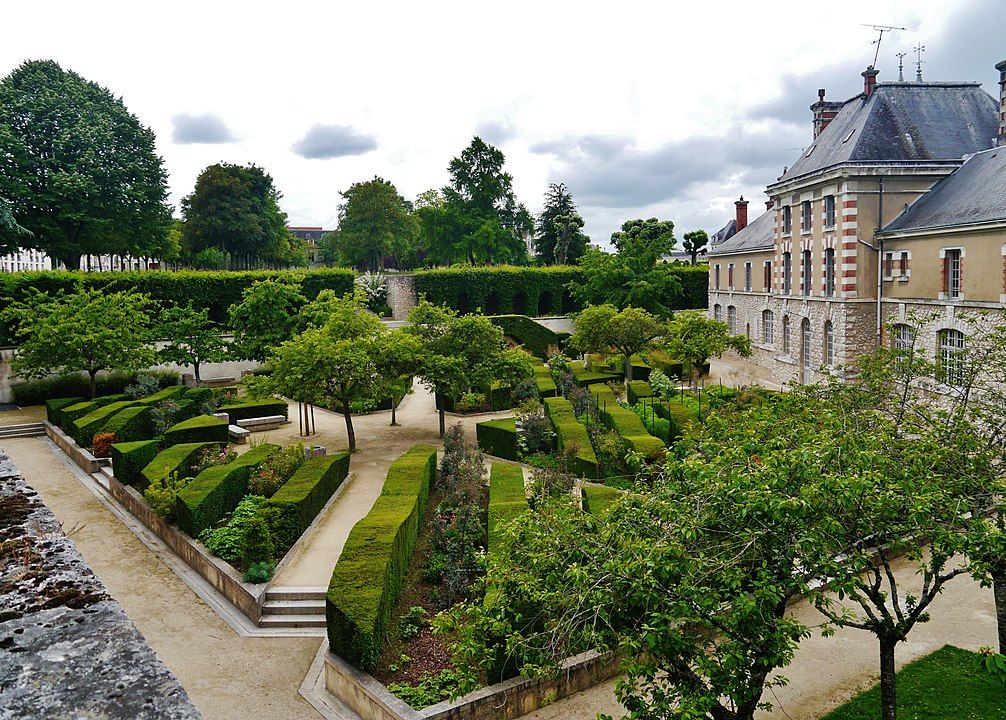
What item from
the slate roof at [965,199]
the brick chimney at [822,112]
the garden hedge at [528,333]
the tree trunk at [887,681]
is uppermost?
the brick chimney at [822,112]

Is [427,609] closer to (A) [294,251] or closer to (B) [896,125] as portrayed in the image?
(B) [896,125]

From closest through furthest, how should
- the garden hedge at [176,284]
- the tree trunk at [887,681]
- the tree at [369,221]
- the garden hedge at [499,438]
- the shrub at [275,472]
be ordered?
1. the tree trunk at [887,681]
2. the shrub at [275,472]
3. the garden hedge at [499,438]
4. the garden hedge at [176,284]
5. the tree at [369,221]

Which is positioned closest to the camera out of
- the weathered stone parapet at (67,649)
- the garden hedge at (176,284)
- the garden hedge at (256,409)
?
the weathered stone parapet at (67,649)

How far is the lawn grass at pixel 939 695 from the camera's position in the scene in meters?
9.88

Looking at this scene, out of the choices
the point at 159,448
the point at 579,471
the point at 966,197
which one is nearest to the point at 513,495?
the point at 579,471

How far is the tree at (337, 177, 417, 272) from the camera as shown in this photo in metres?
71.6

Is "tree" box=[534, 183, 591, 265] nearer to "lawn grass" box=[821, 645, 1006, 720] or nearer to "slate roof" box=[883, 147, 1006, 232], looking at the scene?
"slate roof" box=[883, 147, 1006, 232]

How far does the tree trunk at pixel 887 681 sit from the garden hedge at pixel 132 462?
18.4 m

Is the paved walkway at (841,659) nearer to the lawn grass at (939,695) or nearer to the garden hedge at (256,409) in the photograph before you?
the lawn grass at (939,695)

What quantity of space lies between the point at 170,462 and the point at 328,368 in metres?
5.25

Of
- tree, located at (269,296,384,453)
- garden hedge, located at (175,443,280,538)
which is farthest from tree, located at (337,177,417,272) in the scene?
garden hedge, located at (175,443,280,538)

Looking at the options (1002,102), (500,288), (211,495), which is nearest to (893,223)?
(1002,102)

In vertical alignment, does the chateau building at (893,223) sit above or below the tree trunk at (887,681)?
above

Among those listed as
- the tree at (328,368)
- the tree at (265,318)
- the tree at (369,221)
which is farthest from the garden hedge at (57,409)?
the tree at (369,221)
